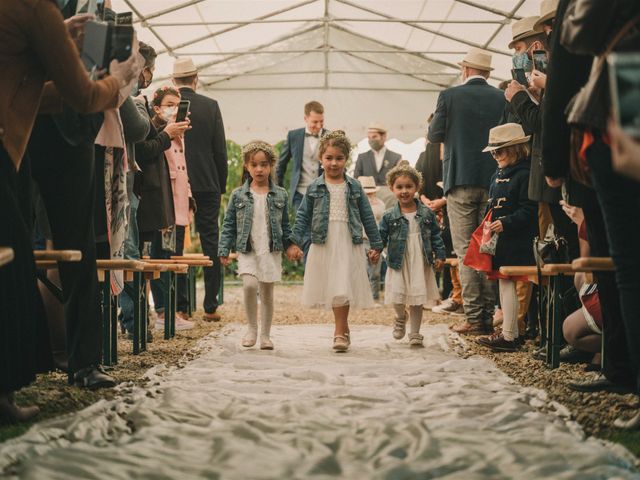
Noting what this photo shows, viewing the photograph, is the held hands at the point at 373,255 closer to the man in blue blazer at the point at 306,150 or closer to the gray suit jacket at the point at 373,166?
the man in blue blazer at the point at 306,150

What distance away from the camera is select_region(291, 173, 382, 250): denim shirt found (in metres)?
6.05

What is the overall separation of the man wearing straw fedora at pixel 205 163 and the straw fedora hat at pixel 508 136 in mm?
2886

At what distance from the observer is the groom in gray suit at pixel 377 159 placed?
1095cm

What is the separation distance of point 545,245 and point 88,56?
2.79 m

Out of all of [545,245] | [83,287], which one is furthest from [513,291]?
[83,287]

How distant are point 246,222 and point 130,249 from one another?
2.65ft

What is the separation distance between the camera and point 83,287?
3957 millimetres

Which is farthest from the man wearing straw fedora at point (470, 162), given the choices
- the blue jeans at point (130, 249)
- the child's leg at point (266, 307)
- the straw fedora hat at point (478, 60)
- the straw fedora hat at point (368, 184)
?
the straw fedora hat at point (368, 184)

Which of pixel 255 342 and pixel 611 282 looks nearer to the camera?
pixel 611 282

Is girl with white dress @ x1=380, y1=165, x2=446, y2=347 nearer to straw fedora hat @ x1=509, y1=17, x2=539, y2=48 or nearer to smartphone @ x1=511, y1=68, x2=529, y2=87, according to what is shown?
straw fedora hat @ x1=509, y1=17, x2=539, y2=48

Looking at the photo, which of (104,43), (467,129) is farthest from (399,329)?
(104,43)

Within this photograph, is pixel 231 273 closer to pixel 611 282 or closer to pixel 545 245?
pixel 545 245

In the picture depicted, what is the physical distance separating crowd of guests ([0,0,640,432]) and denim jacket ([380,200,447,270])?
1cm

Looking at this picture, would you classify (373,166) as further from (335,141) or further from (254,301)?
(254,301)
